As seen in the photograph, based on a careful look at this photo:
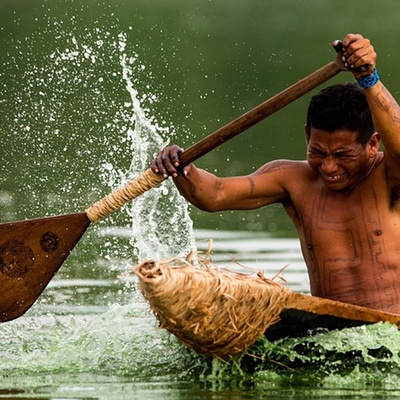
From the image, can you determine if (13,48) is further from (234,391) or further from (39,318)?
(234,391)

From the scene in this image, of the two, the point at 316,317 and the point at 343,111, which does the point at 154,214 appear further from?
the point at 316,317

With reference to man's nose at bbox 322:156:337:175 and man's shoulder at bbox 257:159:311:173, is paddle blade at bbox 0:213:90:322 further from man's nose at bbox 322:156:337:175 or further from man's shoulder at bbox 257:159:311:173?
man's nose at bbox 322:156:337:175

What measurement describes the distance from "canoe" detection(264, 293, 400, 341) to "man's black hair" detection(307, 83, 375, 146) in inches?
32.2

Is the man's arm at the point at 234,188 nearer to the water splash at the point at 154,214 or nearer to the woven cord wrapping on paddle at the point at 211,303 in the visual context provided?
the woven cord wrapping on paddle at the point at 211,303

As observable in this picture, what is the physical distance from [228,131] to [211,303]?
108cm

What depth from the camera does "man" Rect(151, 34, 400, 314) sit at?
20.7 feet

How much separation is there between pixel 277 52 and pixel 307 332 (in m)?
12.6

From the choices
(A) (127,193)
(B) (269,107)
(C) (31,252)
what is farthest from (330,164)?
(C) (31,252)

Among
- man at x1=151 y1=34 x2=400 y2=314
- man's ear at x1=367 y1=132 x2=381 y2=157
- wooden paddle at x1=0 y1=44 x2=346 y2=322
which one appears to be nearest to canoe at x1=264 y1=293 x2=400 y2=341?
man at x1=151 y1=34 x2=400 y2=314

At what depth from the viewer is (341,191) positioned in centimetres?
660

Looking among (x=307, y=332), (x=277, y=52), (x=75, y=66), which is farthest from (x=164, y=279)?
(x=277, y=52)

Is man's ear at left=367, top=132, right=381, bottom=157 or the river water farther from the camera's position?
man's ear at left=367, top=132, right=381, bottom=157

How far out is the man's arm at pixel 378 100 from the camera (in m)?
5.91

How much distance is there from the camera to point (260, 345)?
6.11 meters
